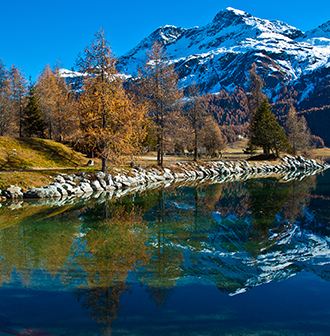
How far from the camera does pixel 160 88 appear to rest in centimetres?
2992

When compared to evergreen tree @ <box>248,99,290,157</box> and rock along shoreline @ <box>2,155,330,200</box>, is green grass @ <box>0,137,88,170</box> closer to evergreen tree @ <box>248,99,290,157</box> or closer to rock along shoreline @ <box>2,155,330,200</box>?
rock along shoreline @ <box>2,155,330,200</box>

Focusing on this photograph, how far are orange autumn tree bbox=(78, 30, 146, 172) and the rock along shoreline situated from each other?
2.30 meters

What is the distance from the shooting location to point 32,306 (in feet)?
18.0

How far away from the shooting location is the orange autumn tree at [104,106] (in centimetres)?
2214

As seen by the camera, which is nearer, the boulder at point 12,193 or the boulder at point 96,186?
the boulder at point 12,193

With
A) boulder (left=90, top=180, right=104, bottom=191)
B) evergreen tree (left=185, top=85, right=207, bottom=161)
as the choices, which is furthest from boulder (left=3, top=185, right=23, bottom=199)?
evergreen tree (left=185, top=85, right=207, bottom=161)

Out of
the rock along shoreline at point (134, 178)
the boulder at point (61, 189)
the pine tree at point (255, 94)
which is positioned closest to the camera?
the rock along shoreline at point (134, 178)

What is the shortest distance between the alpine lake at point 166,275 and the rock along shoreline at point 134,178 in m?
6.36

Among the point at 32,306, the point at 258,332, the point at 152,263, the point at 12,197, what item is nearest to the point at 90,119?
the point at 12,197

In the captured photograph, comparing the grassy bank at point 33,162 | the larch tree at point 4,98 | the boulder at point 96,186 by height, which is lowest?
the boulder at point 96,186

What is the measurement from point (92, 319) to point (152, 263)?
264 centimetres

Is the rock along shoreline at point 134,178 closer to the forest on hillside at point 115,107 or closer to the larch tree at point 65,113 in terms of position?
the forest on hillside at point 115,107

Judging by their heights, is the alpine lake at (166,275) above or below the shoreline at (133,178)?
below

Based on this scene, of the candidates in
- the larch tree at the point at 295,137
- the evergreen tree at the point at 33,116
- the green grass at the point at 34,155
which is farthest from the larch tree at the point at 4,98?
the larch tree at the point at 295,137
